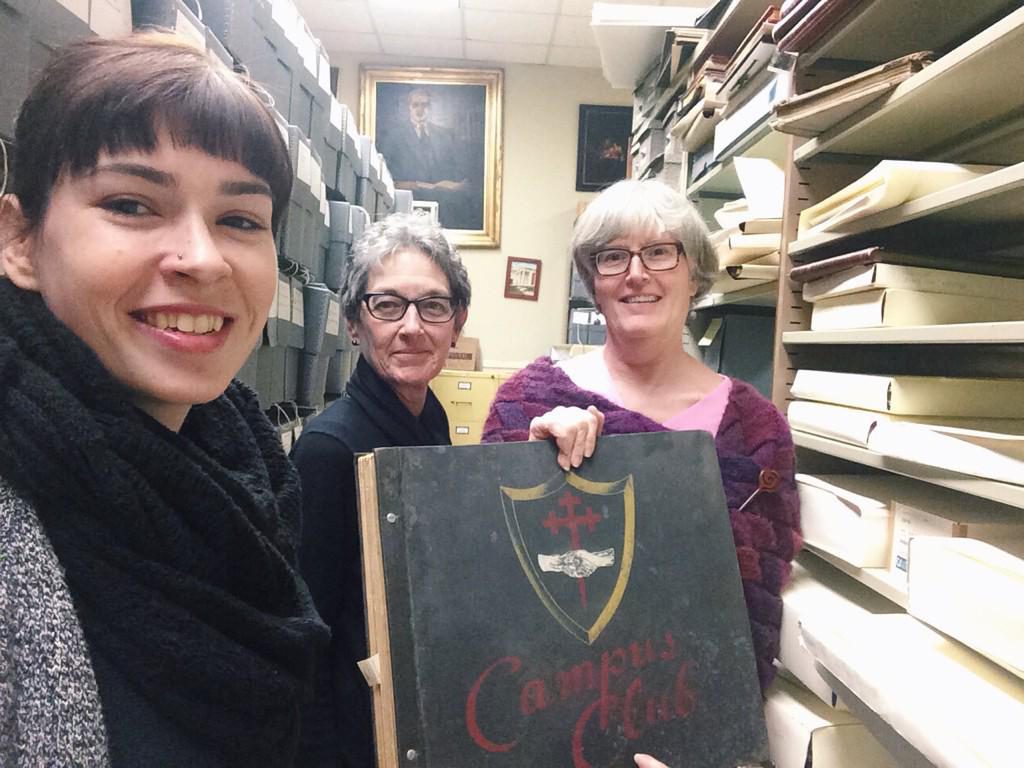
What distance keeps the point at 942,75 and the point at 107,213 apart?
1.00 metres

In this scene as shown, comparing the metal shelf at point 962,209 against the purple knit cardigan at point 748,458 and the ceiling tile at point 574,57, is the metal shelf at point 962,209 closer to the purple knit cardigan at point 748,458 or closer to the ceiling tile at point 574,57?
the purple knit cardigan at point 748,458

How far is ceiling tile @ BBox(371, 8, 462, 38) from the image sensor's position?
3.77 metres

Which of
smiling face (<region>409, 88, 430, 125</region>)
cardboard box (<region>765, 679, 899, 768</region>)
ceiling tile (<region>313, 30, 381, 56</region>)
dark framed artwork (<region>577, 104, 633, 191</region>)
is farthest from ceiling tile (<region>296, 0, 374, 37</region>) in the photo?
cardboard box (<region>765, 679, 899, 768</region>)

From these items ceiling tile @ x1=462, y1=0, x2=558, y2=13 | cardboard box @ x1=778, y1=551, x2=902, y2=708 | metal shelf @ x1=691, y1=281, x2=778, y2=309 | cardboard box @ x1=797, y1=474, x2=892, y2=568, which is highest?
ceiling tile @ x1=462, y1=0, x2=558, y2=13

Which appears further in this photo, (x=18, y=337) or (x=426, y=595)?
(x=426, y=595)

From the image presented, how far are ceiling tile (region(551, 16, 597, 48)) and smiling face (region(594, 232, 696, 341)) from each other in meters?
3.17

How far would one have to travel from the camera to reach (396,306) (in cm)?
118

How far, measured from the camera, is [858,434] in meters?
0.97

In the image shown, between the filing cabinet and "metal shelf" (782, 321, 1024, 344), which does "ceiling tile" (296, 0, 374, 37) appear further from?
"metal shelf" (782, 321, 1024, 344)

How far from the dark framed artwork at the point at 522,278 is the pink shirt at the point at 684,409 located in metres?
3.34

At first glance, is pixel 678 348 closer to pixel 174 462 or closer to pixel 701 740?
pixel 701 740

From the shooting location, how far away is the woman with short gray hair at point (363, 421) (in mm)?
Answer: 951

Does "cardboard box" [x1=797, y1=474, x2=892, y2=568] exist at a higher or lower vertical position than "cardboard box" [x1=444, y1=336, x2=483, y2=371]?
Result: lower

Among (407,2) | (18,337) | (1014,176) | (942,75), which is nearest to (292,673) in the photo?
(18,337)
